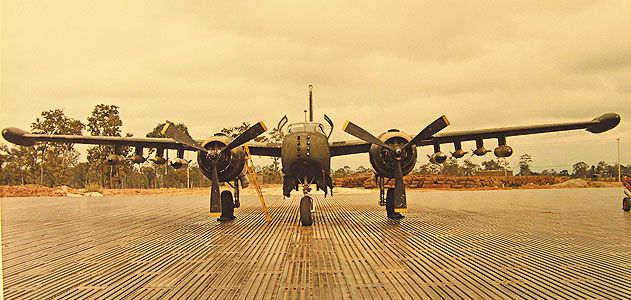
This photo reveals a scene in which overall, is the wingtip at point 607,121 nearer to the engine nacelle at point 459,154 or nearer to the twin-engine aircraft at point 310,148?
the twin-engine aircraft at point 310,148

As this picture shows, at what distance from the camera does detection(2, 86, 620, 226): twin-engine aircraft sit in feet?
49.4

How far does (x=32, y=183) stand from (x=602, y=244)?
6882 cm

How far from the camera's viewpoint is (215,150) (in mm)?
16062

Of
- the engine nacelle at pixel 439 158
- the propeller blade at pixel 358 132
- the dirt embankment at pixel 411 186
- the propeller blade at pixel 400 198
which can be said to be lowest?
the dirt embankment at pixel 411 186

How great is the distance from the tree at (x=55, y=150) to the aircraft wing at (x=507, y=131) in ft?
142

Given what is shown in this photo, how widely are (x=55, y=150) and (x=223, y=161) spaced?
51974 mm

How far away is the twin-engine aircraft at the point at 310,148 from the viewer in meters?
15.0

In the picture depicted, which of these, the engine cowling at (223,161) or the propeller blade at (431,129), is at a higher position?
the propeller blade at (431,129)

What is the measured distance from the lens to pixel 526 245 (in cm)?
1034

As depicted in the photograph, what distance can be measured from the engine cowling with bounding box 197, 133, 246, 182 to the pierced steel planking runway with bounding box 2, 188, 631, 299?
87.1 inches

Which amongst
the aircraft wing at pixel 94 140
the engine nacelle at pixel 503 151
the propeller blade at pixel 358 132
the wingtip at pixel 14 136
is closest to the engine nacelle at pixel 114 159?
the aircraft wing at pixel 94 140

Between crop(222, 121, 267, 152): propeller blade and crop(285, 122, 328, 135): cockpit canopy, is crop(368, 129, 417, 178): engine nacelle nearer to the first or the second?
crop(285, 122, 328, 135): cockpit canopy

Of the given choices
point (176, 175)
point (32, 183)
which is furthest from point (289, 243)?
point (176, 175)

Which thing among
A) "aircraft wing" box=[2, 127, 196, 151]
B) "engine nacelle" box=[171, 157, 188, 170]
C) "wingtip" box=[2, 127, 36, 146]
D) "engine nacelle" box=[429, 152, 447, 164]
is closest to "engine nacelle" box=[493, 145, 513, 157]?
"engine nacelle" box=[429, 152, 447, 164]
